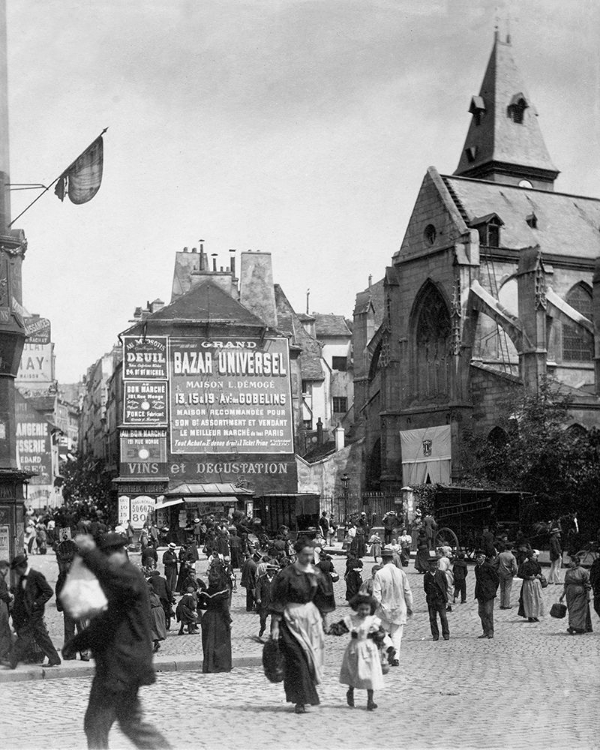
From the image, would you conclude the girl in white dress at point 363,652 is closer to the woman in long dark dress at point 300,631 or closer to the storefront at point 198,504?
the woman in long dark dress at point 300,631

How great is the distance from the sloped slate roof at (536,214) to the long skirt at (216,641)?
44.6 m

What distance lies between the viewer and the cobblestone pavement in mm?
10180

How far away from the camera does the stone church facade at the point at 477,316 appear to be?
52219 mm

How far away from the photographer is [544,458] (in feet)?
135

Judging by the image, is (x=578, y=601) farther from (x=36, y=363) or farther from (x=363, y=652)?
(x=36, y=363)

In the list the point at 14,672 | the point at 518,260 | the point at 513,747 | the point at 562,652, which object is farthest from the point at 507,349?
the point at 513,747

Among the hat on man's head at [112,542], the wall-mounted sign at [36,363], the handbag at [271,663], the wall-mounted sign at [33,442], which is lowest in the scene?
the handbag at [271,663]

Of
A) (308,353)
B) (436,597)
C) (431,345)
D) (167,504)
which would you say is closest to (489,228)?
(431,345)

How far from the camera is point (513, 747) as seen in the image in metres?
9.68

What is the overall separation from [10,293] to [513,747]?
56.1ft

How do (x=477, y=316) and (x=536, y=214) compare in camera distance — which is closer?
(x=477, y=316)

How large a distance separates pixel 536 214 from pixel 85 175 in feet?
137

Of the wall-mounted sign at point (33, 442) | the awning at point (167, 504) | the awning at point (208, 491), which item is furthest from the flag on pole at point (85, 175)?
the awning at point (208, 491)

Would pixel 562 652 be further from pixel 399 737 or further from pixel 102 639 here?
pixel 102 639
